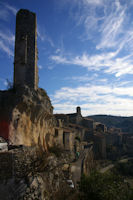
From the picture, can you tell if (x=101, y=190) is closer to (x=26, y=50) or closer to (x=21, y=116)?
(x=21, y=116)

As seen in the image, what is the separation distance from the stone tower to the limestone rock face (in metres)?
1.51

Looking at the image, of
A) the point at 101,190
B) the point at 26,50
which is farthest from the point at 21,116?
the point at 101,190

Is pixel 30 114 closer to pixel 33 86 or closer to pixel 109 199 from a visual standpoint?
pixel 33 86

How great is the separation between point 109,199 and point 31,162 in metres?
4.46

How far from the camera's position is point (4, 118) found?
9828mm

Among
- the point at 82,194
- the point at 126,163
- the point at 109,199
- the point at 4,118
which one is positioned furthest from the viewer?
the point at 126,163

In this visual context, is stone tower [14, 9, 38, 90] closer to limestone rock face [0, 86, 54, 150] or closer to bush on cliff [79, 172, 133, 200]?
limestone rock face [0, 86, 54, 150]

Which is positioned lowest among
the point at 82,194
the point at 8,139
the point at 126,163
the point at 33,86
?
the point at 126,163

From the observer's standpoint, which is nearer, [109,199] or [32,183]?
[32,183]

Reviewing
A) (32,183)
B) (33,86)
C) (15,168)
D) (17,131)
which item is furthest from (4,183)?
(33,86)

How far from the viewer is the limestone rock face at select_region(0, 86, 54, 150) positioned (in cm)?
973

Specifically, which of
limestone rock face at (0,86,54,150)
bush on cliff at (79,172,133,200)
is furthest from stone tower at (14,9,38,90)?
bush on cliff at (79,172,133,200)

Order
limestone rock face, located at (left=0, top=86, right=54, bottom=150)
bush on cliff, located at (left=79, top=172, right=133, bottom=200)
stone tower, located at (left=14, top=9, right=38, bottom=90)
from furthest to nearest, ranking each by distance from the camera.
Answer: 1. stone tower, located at (left=14, top=9, right=38, bottom=90)
2. limestone rock face, located at (left=0, top=86, right=54, bottom=150)
3. bush on cliff, located at (left=79, top=172, right=133, bottom=200)

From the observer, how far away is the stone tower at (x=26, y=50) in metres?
13.0
